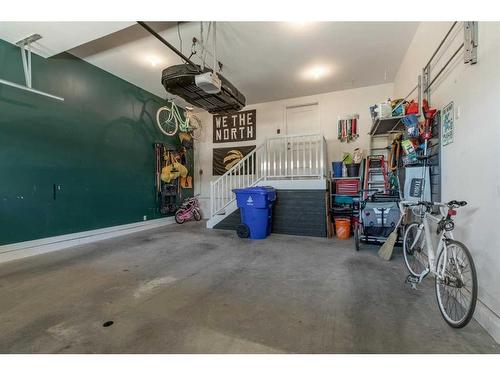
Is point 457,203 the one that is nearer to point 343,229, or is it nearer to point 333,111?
point 343,229

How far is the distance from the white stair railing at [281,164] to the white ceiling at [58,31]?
3.49m

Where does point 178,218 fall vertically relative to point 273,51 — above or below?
below

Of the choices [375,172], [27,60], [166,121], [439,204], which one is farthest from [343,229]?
[27,60]

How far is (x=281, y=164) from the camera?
598 centimetres

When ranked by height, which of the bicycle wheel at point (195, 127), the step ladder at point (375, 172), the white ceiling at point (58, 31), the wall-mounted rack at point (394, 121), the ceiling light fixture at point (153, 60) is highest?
the ceiling light fixture at point (153, 60)

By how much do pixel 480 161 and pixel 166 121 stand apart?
631cm

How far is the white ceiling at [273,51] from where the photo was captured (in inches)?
139

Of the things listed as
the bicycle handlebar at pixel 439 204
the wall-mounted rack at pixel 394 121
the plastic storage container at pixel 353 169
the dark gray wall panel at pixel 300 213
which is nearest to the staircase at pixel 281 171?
the dark gray wall panel at pixel 300 213

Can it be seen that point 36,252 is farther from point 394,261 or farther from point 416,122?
point 416,122

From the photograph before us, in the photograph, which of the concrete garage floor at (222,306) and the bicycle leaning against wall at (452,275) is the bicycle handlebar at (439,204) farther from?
the concrete garage floor at (222,306)

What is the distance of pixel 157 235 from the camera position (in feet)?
16.3

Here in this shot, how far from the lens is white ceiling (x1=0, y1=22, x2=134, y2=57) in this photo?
3055 millimetres

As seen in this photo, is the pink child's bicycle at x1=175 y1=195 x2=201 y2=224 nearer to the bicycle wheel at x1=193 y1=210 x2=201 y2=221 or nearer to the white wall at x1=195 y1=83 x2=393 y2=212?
the bicycle wheel at x1=193 y1=210 x2=201 y2=221
